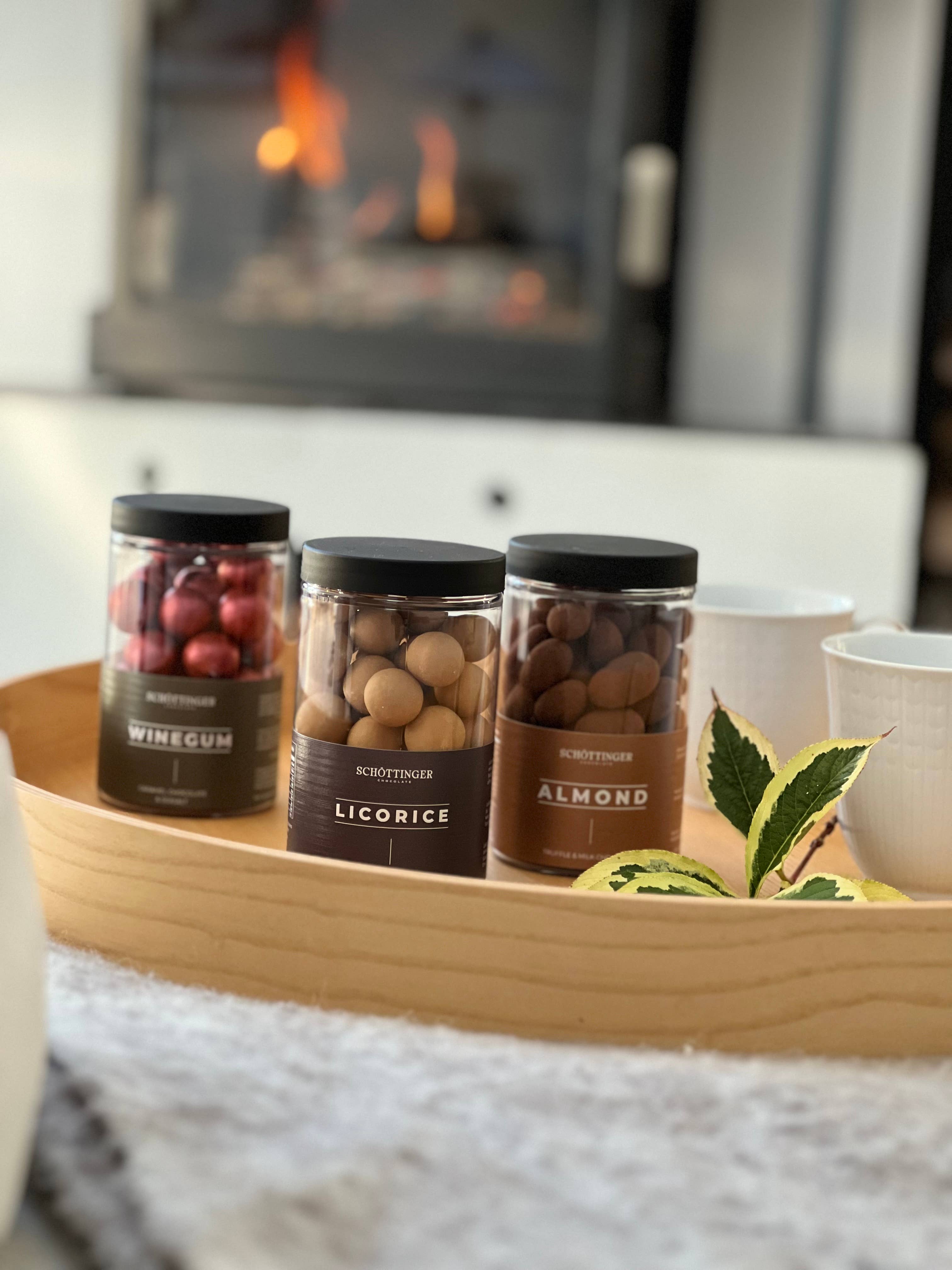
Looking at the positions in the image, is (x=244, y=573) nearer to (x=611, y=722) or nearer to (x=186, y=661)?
(x=186, y=661)

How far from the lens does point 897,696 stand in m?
0.56

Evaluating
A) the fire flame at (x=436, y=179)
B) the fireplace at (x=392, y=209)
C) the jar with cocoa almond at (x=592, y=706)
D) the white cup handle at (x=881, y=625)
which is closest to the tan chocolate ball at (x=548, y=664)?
the jar with cocoa almond at (x=592, y=706)

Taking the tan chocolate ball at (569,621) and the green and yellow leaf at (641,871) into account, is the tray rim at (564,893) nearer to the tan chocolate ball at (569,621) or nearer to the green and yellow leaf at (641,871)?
the green and yellow leaf at (641,871)

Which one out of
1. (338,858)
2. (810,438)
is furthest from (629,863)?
(810,438)

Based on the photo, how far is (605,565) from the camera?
591mm

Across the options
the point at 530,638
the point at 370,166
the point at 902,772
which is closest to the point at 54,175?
the point at 370,166

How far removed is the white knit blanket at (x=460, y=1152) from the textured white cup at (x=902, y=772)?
15cm

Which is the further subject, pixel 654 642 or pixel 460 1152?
pixel 654 642

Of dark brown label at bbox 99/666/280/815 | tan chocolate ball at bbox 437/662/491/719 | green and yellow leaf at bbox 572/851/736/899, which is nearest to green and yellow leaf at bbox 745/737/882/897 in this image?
green and yellow leaf at bbox 572/851/736/899

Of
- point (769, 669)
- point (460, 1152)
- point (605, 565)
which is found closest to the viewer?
point (460, 1152)

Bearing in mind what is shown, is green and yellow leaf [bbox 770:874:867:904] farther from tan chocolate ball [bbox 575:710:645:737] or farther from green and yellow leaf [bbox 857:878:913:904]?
tan chocolate ball [bbox 575:710:645:737]

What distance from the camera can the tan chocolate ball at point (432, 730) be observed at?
1.77 ft

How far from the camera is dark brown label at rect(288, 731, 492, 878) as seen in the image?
536 millimetres

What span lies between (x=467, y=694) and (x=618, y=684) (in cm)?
8
